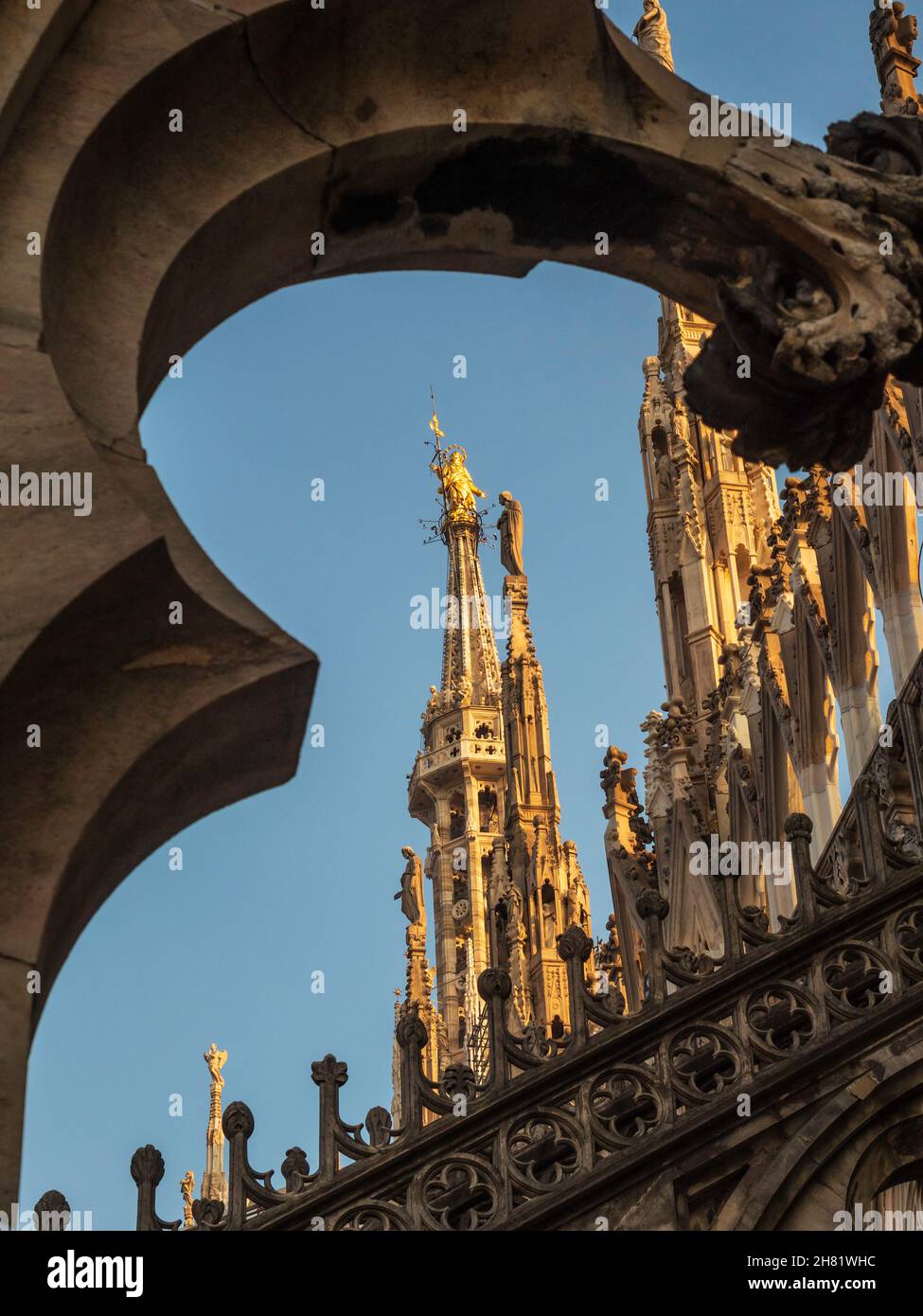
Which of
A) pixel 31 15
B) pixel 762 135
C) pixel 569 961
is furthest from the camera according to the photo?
pixel 569 961

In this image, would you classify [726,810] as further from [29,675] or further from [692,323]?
[29,675]

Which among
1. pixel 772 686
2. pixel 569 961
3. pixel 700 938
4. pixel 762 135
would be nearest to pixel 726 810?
pixel 700 938

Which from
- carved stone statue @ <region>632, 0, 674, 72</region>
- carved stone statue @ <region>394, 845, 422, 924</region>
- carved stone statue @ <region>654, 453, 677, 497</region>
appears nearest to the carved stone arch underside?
carved stone statue @ <region>654, 453, 677, 497</region>

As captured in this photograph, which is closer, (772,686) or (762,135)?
(762,135)

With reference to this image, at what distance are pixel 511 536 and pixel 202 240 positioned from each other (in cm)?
2686

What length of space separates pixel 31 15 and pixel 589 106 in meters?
1.27

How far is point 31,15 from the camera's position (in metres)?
3.60

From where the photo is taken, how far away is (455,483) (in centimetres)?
6312

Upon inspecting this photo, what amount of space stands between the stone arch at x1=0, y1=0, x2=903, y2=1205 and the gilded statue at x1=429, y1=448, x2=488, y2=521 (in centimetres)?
5823

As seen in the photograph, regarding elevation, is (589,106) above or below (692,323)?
below

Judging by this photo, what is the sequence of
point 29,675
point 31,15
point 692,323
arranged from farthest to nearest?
point 692,323
point 31,15
point 29,675

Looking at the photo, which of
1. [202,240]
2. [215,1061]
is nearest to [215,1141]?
[215,1061]

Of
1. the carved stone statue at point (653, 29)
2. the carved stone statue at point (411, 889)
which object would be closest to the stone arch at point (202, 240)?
the carved stone statue at point (653, 29)

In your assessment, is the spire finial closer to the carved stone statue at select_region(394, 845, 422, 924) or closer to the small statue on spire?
the carved stone statue at select_region(394, 845, 422, 924)
